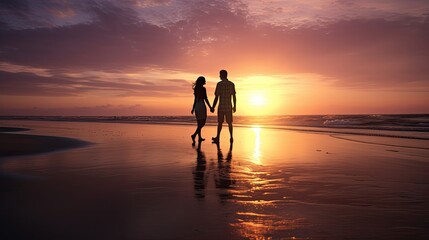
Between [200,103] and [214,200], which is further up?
[200,103]


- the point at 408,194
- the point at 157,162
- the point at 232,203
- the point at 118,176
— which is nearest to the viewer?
the point at 232,203

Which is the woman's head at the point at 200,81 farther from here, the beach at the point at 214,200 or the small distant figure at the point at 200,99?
the beach at the point at 214,200

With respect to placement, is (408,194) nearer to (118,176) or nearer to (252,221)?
(252,221)

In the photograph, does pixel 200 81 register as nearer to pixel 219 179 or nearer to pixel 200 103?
pixel 200 103

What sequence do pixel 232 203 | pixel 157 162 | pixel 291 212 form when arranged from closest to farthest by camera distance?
pixel 291 212
pixel 232 203
pixel 157 162

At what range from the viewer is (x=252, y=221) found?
3.22m

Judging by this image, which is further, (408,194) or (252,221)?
(408,194)

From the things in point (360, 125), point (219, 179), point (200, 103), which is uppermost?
point (200, 103)

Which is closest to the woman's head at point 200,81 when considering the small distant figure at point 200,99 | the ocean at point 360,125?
the small distant figure at point 200,99

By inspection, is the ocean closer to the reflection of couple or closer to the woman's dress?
the woman's dress

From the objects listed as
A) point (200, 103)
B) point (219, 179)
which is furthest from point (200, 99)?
point (219, 179)

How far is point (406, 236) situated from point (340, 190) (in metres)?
1.77

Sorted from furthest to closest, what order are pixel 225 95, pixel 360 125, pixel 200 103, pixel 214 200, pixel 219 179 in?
pixel 360 125
pixel 200 103
pixel 225 95
pixel 219 179
pixel 214 200

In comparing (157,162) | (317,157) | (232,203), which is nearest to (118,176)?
(157,162)
